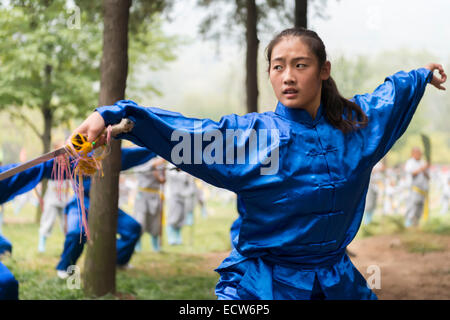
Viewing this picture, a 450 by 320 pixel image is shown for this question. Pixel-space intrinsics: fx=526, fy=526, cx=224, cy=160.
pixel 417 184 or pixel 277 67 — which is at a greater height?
pixel 277 67

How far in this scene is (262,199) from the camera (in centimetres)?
251

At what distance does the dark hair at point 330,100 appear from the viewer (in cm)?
263

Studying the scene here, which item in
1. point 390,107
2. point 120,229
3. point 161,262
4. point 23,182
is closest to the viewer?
point 390,107

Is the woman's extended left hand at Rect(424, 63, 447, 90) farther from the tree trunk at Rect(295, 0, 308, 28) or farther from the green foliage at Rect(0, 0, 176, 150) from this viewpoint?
the green foliage at Rect(0, 0, 176, 150)

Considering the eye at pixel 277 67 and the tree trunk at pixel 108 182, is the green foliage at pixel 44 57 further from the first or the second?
the eye at pixel 277 67

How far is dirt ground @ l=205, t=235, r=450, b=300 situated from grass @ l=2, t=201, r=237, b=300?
699 mm

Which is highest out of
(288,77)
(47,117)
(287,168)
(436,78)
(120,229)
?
(47,117)

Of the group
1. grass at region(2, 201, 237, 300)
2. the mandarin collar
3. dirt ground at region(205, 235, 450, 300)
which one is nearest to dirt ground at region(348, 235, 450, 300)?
dirt ground at region(205, 235, 450, 300)

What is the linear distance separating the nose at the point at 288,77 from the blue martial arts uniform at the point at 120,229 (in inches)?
127

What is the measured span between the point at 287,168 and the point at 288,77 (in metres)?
0.44

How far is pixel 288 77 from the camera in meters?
2.53

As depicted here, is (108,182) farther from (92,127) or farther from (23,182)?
(92,127)

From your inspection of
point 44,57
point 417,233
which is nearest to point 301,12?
point 417,233
